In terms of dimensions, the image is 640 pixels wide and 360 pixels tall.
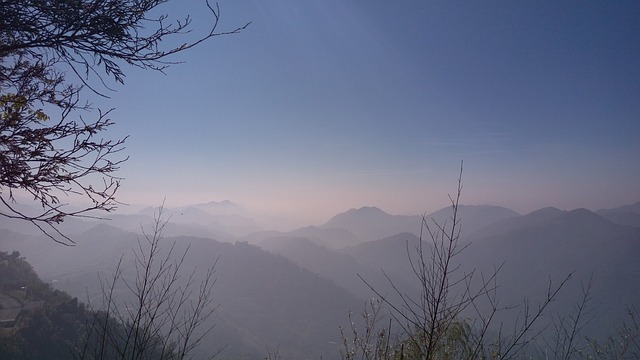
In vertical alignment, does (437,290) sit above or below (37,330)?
above

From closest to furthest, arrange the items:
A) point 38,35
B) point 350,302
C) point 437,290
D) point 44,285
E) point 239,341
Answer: point 437,290 < point 38,35 < point 44,285 < point 239,341 < point 350,302

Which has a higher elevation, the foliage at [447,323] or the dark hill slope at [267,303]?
the foliage at [447,323]

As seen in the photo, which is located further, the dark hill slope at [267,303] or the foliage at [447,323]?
the dark hill slope at [267,303]

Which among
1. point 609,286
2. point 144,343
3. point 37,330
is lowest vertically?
point 609,286

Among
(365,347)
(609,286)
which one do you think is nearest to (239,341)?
(365,347)

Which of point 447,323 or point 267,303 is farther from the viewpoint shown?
point 267,303

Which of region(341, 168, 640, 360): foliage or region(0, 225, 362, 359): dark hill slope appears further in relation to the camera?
region(0, 225, 362, 359): dark hill slope

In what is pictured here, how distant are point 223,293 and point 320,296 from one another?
172 feet

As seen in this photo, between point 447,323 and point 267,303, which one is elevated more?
point 447,323

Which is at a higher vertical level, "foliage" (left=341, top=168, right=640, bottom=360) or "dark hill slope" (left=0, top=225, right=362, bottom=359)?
"foliage" (left=341, top=168, right=640, bottom=360)

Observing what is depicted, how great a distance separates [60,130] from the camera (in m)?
3.08

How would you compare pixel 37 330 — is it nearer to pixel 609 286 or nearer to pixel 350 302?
pixel 350 302

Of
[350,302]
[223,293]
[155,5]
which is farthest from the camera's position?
[223,293]

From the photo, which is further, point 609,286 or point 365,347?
point 609,286
